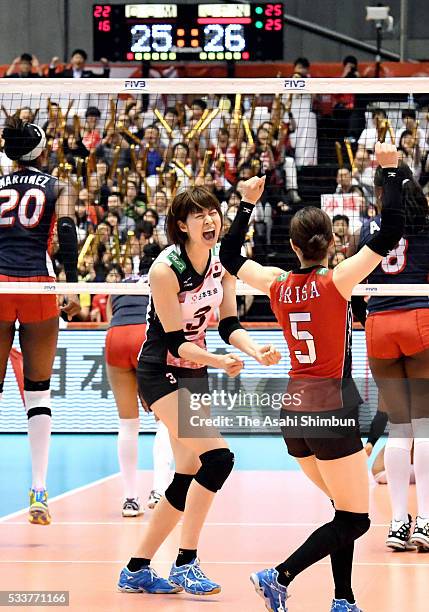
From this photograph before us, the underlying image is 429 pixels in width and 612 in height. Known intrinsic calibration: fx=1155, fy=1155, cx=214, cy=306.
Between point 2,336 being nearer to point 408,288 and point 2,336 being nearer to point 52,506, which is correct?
point 52,506

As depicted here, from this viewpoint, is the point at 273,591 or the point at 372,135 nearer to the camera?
the point at 273,591

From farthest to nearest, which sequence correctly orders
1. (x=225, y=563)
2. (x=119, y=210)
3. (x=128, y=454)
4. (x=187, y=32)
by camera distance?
(x=187, y=32), (x=119, y=210), (x=128, y=454), (x=225, y=563)

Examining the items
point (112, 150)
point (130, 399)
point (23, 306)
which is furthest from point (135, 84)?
point (112, 150)

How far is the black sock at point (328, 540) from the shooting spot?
4.98 metres

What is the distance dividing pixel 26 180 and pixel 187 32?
9303mm

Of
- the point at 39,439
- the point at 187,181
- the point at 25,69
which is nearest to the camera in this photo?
the point at 39,439

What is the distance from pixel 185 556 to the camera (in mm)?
5703

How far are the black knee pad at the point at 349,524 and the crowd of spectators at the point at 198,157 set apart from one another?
605 centimetres

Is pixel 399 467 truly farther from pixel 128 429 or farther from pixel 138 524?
pixel 128 429

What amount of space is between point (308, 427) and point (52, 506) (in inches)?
153

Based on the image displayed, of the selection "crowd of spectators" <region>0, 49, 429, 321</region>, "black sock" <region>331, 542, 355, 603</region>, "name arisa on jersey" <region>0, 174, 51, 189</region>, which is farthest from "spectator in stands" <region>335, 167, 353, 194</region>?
"black sock" <region>331, 542, 355, 603</region>

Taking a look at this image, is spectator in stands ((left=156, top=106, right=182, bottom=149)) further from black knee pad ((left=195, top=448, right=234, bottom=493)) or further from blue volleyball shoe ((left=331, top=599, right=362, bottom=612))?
blue volleyball shoe ((left=331, top=599, right=362, bottom=612))

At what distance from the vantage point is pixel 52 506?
842 cm

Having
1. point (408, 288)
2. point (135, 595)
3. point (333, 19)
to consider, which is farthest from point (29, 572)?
point (333, 19)
